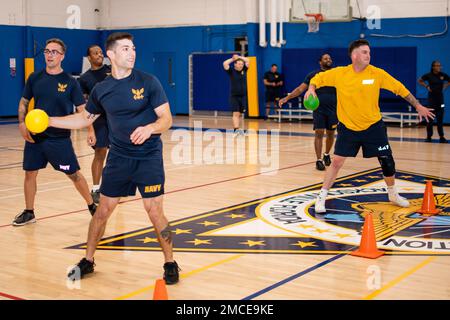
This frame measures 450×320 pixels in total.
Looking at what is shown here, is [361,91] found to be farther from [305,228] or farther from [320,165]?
[320,165]

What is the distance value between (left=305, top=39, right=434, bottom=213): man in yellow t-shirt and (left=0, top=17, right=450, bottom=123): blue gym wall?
52.2 ft

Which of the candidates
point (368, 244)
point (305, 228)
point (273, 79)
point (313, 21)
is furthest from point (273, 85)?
point (368, 244)

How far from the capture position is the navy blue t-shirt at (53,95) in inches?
337

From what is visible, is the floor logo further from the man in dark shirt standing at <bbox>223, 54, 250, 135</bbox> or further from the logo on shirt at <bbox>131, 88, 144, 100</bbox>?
the man in dark shirt standing at <bbox>223, 54, 250, 135</bbox>

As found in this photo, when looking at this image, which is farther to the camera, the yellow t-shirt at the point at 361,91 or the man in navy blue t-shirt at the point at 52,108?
the yellow t-shirt at the point at 361,91

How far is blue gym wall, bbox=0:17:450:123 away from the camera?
24.5 m

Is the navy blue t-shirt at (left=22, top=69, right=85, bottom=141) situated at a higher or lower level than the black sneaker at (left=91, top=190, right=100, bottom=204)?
higher

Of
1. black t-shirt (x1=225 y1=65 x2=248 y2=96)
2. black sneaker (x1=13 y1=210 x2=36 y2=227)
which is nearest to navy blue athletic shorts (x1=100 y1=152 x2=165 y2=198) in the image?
black sneaker (x1=13 y1=210 x2=36 y2=227)

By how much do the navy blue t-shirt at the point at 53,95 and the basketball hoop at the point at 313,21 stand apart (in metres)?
18.1

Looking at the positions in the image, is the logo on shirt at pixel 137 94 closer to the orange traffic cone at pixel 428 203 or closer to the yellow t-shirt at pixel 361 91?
the yellow t-shirt at pixel 361 91

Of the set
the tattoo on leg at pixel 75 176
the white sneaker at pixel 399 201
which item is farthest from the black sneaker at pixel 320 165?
the tattoo on leg at pixel 75 176

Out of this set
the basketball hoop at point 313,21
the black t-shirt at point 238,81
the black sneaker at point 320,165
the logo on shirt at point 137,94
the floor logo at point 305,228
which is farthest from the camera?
the basketball hoop at point 313,21

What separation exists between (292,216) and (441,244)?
7.22ft

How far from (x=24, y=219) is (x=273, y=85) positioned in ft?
62.0
